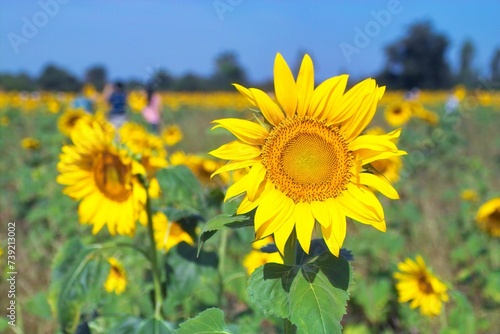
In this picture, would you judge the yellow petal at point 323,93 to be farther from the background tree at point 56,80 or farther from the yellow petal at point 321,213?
the background tree at point 56,80

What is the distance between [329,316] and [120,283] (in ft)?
4.26

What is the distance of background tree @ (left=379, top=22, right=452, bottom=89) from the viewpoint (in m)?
32.3

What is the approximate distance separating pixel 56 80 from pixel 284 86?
3079 cm

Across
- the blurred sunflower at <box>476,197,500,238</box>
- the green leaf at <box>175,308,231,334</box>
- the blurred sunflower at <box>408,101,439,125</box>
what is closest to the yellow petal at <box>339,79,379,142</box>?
the green leaf at <box>175,308,231,334</box>

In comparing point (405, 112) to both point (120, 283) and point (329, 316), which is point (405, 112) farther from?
point (329, 316)

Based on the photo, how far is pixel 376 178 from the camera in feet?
4.09

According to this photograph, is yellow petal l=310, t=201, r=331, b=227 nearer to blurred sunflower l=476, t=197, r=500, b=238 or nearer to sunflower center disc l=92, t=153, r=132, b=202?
sunflower center disc l=92, t=153, r=132, b=202

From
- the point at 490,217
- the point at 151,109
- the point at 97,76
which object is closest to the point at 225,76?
the point at 97,76

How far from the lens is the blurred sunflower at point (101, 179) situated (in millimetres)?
1838

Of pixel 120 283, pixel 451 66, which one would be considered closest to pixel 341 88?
pixel 120 283

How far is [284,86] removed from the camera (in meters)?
1.25

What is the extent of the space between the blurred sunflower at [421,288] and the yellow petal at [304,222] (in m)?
1.55

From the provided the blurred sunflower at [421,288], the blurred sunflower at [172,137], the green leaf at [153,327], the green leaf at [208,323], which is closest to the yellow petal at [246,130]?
the green leaf at [208,323]

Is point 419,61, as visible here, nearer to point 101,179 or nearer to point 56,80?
point 56,80
